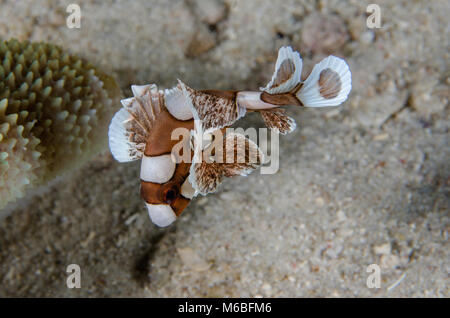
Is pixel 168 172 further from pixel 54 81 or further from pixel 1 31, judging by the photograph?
pixel 1 31

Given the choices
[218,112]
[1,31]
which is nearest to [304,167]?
[218,112]

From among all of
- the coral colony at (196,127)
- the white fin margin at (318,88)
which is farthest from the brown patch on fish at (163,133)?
the white fin margin at (318,88)

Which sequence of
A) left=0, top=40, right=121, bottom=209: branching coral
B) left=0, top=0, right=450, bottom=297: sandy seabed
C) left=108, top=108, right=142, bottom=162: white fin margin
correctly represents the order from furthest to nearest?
1. left=0, top=0, right=450, bottom=297: sandy seabed
2. left=0, top=40, right=121, bottom=209: branching coral
3. left=108, top=108, right=142, bottom=162: white fin margin

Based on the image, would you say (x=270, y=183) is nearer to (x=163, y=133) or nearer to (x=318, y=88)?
(x=318, y=88)

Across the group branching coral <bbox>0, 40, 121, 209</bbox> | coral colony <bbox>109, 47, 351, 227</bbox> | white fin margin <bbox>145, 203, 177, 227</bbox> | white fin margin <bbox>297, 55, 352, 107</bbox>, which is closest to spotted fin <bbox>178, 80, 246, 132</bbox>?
coral colony <bbox>109, 47, 351, 227</bbox>

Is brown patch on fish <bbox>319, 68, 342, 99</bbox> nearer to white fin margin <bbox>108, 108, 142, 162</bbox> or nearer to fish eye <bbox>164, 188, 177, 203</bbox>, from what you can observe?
fish eye <bbox>164, 188, 177, 203</bbox>

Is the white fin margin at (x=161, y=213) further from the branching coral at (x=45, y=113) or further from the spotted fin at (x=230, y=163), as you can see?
the branching coral at (x=45, y=113)
